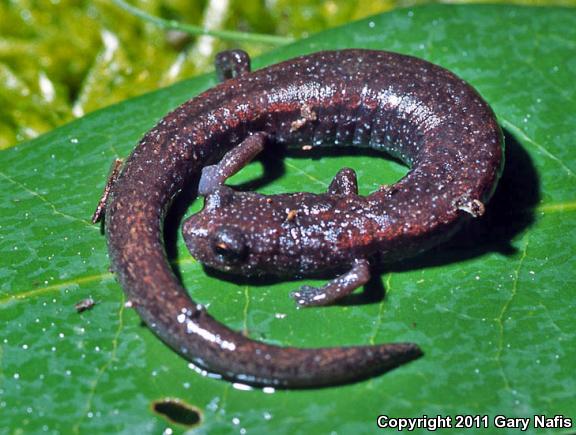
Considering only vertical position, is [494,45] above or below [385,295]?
above

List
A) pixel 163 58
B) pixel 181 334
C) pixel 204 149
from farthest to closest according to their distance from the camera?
pixel 163 58
pixel 204 149
pixel 181 334

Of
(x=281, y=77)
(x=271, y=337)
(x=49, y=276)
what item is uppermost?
(x=281, y=77)

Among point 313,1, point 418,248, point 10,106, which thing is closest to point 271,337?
point 418,248

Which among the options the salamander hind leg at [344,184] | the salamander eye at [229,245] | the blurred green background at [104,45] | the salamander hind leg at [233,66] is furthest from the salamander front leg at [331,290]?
the blurred green background at [104,45]

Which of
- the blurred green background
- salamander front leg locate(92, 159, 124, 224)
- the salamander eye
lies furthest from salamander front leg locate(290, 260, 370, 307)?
the blurred green background

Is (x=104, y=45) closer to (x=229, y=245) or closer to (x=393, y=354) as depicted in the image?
(x=229, y=245)

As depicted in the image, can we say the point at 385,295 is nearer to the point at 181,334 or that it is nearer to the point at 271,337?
the point at 271,337

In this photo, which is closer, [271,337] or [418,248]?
[271,337]
